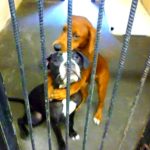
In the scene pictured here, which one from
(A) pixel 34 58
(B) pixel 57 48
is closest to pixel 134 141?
(B) pixel 57 48

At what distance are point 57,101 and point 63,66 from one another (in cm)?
19

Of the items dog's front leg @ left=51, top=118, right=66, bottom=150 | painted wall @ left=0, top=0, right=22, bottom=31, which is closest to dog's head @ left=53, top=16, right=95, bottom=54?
dog's front leg @ left=51, top=118, right=66, bottom=150

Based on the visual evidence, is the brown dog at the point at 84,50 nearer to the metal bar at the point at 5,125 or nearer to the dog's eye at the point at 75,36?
the dog's eye at the point at 75,36

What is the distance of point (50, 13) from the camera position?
217 cm

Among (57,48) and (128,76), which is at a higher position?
(57,48)

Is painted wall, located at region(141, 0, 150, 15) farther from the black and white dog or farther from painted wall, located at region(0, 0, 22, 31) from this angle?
the black and white dog

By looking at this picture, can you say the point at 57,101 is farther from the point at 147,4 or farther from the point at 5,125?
the point at 147,4

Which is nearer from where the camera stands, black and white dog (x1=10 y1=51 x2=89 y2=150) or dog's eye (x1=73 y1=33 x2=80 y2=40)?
black and white dog (x1=10 y1=51 x2=89 y2=150)

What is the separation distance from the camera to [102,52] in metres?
1.79

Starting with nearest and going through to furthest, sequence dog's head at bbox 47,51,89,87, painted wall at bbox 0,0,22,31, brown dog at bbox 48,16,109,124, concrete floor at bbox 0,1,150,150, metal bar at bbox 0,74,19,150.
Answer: metal bar at bbox 0,74,19,150
dog's head at bbox 47,51,89,87
brown dog at bbox 48,16,109,124
concrete floor at bbox 0,1,150,150
painted wall at bbox 0,0,22,31

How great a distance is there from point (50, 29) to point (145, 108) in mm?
929

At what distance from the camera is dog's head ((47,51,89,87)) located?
1.02 metres

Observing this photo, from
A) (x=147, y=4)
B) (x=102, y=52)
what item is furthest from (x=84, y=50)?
(x=147, y=4)

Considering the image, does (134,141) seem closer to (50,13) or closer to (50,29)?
(50,29)
